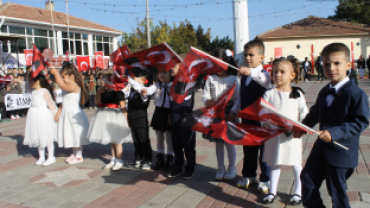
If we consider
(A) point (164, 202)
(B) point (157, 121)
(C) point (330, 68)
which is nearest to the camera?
(C) point (330, 68)

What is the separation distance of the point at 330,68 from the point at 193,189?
7.59 feet

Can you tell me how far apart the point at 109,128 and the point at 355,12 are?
5439 cm

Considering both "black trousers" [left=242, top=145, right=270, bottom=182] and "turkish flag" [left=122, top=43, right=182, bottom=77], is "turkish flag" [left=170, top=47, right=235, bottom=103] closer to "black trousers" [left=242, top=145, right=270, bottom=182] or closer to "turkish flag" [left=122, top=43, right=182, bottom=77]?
"turkish flag" [left=122, top=43, right=182, bottom=77]

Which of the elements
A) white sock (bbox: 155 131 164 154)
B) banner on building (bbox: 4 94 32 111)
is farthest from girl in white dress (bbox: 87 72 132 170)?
banner on building (bbox: 4 94 32 111)

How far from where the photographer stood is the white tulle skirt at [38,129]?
5.46m

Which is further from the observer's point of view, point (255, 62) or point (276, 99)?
point (255, 62)

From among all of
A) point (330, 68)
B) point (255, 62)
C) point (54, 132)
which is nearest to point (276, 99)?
point (255, 62)

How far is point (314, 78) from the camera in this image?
25.8 meters

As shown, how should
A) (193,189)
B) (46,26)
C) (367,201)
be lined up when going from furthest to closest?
(46,26) < (193,189) < (367,201)

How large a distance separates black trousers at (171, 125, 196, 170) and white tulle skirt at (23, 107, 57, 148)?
2468 mm

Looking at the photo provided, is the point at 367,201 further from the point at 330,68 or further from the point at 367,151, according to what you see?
the point at 367,151

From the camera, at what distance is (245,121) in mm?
3793

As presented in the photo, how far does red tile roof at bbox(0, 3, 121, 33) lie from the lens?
97.9ft

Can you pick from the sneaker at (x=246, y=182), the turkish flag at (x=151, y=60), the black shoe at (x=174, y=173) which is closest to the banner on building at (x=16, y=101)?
the turkish flag at (x=151, y=60)
